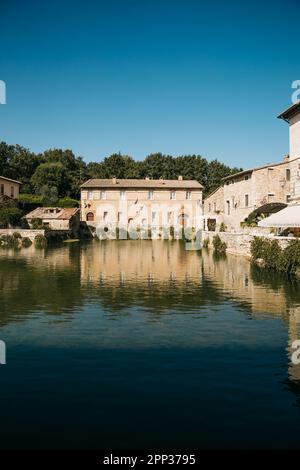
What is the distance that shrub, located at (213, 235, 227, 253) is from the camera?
33.4 metres

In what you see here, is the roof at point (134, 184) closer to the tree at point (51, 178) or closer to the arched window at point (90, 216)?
the arched window at point (90, 216)

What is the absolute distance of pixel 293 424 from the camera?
6234 mm

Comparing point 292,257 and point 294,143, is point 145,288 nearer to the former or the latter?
point 292,257

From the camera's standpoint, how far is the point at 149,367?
27.5 ft

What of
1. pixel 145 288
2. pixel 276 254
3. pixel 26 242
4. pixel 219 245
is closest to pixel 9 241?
pixel 26 242

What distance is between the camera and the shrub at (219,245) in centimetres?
3338

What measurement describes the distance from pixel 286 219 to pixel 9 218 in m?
31.8

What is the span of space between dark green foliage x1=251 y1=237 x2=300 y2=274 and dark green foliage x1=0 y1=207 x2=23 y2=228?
28.8m

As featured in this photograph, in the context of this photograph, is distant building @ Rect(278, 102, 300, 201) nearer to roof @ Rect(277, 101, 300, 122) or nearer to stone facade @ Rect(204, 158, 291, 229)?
roof @ Rect(277, 101, 300, 122)

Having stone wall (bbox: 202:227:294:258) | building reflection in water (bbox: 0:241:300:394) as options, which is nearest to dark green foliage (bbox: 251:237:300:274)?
building reflection in water (bbox: 0:241:300:394)

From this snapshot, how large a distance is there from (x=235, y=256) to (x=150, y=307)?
17.3m

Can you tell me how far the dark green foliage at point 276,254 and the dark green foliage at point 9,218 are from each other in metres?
28.8

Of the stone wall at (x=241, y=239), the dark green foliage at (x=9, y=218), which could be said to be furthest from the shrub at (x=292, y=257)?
the dark green foliage at (x=9, y=218)
